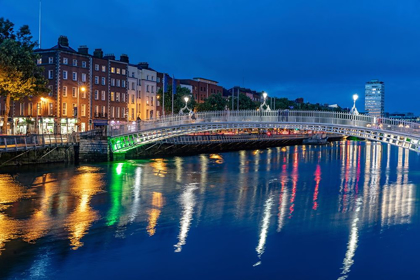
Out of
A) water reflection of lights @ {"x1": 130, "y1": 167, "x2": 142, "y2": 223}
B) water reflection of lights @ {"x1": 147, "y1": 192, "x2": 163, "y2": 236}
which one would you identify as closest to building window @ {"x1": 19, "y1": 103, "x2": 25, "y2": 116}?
water reflection of lights @ {"x1": 130, "y1": 167, "x2": 142, "y2": 223}

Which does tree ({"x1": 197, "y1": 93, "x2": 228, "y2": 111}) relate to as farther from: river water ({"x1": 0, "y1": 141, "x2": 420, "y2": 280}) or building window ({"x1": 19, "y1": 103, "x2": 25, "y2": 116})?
river water ({"x1": 0, "y1": 141, "x2": 420, "y2": 280})

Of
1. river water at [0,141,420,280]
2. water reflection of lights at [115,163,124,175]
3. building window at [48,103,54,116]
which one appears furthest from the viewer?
building window at [48,103,54,116]

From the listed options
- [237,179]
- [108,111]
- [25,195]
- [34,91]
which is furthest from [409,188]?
[108,111]

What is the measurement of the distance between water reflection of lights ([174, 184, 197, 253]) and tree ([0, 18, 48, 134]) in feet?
63.9

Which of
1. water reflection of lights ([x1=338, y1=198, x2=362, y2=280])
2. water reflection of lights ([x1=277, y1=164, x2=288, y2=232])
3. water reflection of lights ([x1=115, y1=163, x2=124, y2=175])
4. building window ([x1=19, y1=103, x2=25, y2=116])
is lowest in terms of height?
water reflection of lights ([x1=338, y1=198, x2=362, y2=280])

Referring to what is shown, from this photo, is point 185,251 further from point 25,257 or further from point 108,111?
point 108,111

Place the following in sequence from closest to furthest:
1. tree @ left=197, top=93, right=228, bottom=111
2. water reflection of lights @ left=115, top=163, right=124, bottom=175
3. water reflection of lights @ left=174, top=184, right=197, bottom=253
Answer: water reflection of lights @ left=174, top=184, right=197, bottom=253 < water reflection of lights @ left=115, top=163, right=124, bottom=175 < tree @ left=197, top=93, right=228, bottom=111

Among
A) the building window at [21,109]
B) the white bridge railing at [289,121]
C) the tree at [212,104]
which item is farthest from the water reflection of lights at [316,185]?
the tree at [212,104]

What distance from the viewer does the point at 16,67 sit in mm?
39906

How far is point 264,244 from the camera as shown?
16.5 metres

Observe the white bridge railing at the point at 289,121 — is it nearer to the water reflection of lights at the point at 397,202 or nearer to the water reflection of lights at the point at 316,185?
the water reflection of lights at the point at 397,202

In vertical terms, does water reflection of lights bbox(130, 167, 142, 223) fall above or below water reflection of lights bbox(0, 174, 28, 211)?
below

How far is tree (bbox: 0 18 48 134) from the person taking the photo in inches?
1560

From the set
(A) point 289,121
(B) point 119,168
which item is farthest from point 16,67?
(A) point 289,121
